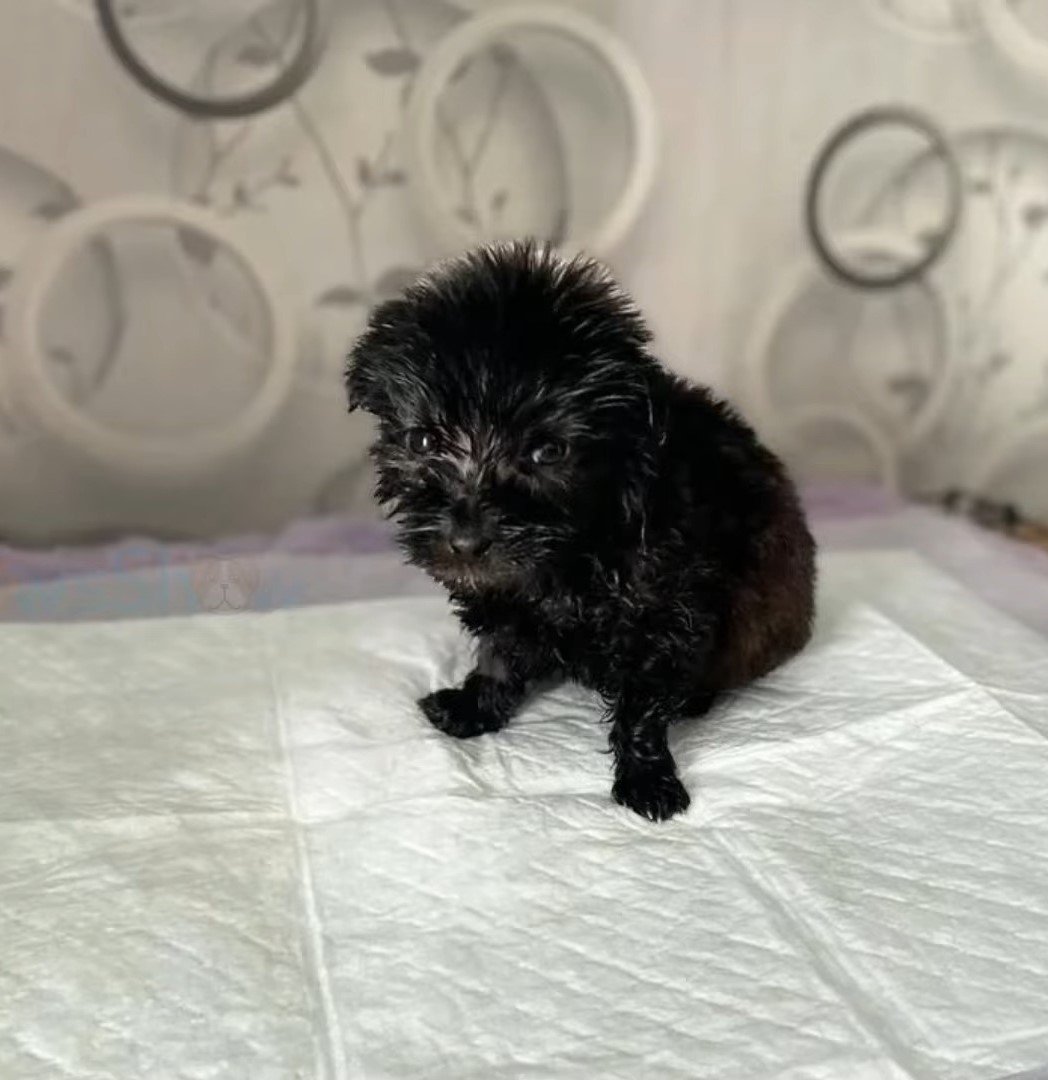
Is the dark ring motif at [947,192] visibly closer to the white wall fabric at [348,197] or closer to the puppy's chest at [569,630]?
the white wall fabric at [348,197]

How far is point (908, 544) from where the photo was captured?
6.31 ft

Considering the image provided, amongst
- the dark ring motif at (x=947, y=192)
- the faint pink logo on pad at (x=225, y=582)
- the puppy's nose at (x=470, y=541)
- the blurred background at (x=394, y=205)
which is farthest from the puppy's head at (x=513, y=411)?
the dark ring motif at (x=947, y=192)

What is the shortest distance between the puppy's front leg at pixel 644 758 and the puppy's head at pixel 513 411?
6.1 inches

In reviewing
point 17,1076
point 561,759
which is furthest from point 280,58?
point 17,1076

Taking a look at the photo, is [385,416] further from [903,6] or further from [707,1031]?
[903,6]

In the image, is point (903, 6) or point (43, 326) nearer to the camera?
point (43, 326)

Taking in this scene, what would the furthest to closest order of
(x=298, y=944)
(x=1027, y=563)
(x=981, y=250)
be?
1. (x=981, y=250)
2. (x=1027, y=563)
3. (x=298, y=944)

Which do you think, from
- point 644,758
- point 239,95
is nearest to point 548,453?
point 644,758

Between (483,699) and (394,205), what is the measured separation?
845 mm

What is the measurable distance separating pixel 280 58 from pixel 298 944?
1.25 m

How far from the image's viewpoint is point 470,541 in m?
1.02

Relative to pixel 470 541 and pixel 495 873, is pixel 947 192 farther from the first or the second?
pixel 495 873

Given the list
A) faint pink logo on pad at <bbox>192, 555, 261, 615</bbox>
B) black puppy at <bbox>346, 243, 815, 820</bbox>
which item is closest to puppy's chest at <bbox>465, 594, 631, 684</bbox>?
black puppy at <bbox>346, 243, 815, 820</bbox>

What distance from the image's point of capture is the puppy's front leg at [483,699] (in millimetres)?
1265
